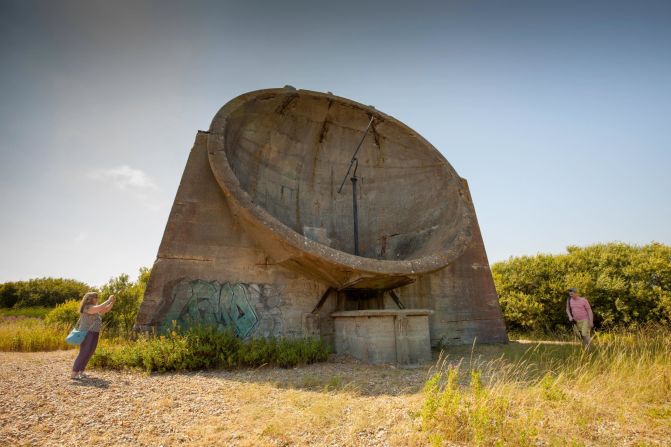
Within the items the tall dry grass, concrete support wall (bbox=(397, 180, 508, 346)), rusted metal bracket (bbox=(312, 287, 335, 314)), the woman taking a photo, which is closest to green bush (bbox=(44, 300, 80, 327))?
the woman taking a photo

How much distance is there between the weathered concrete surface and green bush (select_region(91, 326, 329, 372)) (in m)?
1.01

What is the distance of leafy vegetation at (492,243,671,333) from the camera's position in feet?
42.2

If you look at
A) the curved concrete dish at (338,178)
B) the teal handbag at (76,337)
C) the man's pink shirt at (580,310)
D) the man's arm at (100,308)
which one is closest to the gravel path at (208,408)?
the teal handbag at (76,337)

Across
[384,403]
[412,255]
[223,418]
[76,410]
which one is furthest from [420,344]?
[76,410]

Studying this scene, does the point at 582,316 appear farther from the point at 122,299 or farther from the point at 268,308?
the point at 122,299

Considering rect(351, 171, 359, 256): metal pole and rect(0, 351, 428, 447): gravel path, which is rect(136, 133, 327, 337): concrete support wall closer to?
rect(351, 171, 359, 256): metal pole

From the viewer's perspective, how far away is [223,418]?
4590mm

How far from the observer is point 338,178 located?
12.3 meters

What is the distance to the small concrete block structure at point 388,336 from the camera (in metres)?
8.41

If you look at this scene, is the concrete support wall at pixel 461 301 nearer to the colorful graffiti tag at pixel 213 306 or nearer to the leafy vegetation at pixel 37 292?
the colorful graffiti tag at pixel 213 306

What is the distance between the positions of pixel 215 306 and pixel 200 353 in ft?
5.47

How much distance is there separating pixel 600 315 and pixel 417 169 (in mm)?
8738

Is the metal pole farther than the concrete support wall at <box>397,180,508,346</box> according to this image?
Yes

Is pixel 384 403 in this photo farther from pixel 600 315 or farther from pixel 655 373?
pixel 600 315
